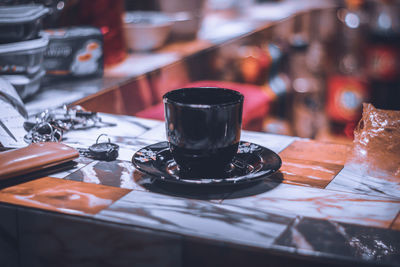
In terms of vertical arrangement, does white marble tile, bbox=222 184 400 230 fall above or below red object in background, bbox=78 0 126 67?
below

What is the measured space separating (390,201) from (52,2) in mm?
1142

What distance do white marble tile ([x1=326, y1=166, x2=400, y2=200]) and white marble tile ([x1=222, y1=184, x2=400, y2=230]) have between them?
0.06 feet

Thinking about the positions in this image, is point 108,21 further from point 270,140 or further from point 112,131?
point 270,140

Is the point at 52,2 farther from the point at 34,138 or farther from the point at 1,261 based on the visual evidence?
the point at 1,261

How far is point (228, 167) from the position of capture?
2.06ft

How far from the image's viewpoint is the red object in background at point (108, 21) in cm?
140

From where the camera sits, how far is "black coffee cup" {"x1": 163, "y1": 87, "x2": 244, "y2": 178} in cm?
55

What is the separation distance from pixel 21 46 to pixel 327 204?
30.6 inches

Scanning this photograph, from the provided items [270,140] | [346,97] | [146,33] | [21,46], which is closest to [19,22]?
[21,46]

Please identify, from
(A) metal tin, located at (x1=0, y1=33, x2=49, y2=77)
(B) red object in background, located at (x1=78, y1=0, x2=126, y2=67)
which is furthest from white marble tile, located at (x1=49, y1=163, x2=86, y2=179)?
(B) red object in background, located at (x1=78, y1=0, x2=126, y2=67)

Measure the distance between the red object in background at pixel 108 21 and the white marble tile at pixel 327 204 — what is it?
3.03ft

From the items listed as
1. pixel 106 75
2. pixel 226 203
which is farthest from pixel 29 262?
pixel 106 75

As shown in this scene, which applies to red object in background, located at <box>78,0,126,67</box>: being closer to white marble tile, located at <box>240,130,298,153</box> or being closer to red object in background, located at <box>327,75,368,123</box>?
white marble tile, located at <box>240,130,298,153</box>

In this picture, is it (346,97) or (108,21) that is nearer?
(108,21)
